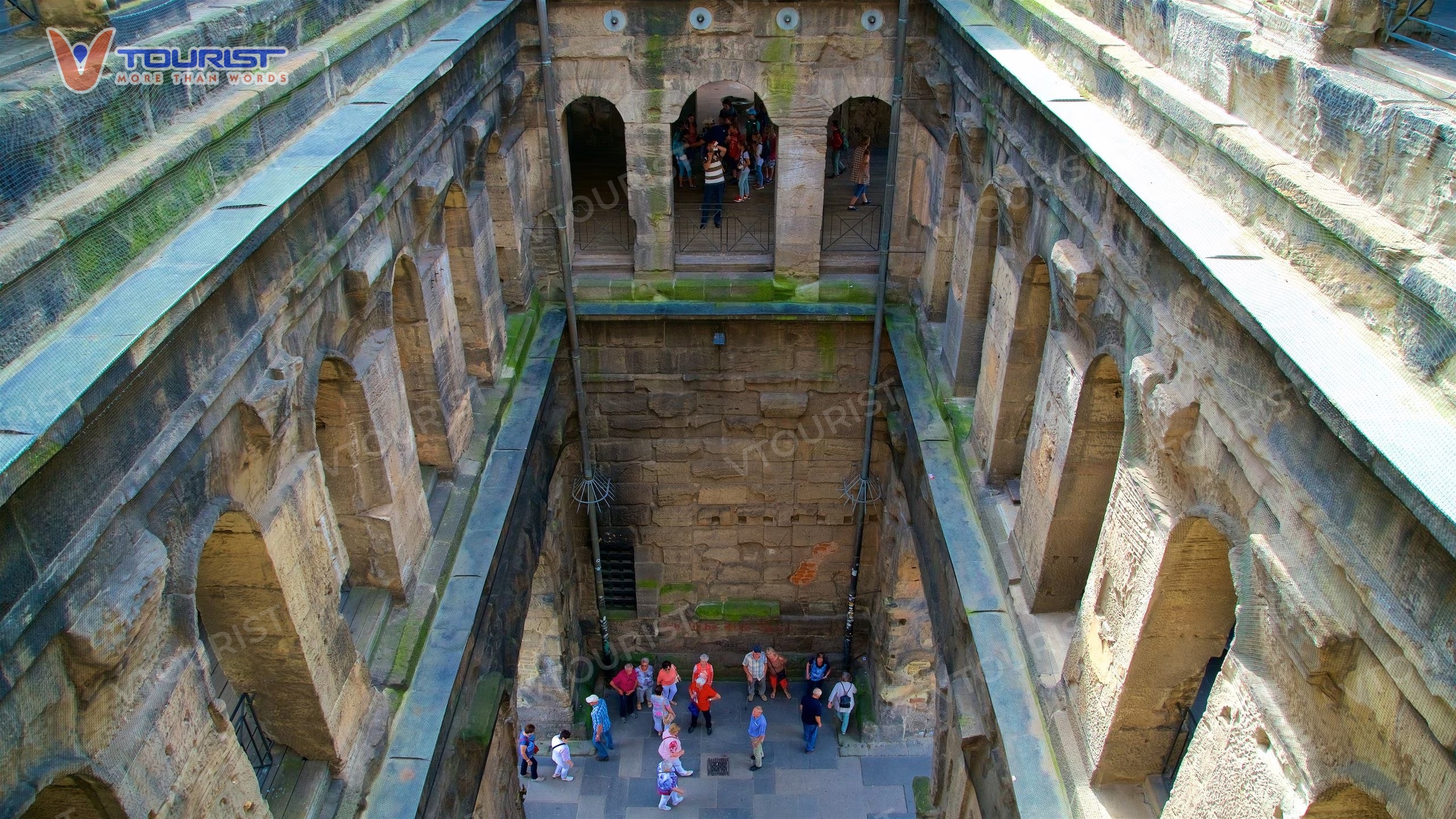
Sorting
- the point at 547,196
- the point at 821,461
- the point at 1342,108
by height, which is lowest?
the point at 821,461

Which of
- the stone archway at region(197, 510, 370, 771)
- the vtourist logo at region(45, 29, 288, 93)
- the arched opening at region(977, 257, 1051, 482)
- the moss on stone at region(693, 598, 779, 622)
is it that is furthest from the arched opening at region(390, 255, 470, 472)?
the moss on stone at region(693, 598, 779, 622)

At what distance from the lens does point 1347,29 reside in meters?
3.68

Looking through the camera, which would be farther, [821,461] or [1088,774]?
[821,461]

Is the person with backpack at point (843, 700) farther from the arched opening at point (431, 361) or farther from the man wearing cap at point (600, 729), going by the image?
the arched opening at point (431, 361)

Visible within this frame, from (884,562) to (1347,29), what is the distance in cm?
769

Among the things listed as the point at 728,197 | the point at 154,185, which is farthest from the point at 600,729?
the point at 154,185

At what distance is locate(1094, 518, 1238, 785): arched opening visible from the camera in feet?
14.1

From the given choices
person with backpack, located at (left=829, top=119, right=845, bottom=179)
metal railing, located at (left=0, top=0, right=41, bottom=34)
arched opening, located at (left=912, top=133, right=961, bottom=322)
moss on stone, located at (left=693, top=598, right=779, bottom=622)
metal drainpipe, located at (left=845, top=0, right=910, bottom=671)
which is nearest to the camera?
metal railing, located at (left=0, top=0, right=41, bottom=34)

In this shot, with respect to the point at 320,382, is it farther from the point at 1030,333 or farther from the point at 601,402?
the point at 601,402

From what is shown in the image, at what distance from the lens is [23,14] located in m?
3.97

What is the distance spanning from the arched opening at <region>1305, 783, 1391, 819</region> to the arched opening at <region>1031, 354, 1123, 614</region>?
80.4 inches

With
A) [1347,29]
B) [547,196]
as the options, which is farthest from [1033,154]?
[547,196]

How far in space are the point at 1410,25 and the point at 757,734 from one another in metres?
8.96

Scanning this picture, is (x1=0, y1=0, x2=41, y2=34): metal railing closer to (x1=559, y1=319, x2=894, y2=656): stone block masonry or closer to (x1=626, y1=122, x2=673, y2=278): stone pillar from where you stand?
(x1=626, y1=122, x2=673, y2=278): stone pillar
